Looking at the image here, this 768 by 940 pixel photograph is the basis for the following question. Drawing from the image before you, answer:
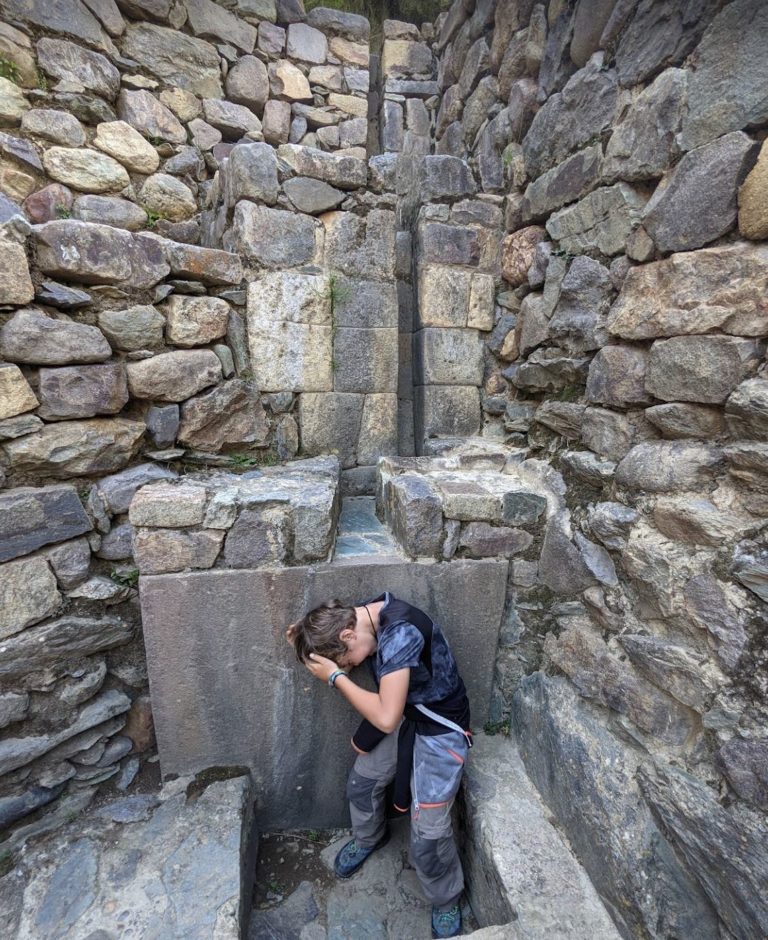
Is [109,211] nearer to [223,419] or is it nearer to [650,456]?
[223,419]

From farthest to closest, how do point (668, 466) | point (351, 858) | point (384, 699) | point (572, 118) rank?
1. point (572, 118)
2. point (351, 858)
3. point (384, 699)
4. point (668, 466)

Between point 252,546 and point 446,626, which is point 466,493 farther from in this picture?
point 252,546

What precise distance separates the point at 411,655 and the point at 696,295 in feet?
5.53

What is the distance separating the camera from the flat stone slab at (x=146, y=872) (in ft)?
5.59

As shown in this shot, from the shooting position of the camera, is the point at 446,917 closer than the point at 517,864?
No

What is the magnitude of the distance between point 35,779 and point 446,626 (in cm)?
200

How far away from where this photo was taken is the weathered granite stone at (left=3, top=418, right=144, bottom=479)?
6.75 feet

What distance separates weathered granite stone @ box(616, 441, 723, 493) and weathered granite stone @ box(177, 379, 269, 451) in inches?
75.0

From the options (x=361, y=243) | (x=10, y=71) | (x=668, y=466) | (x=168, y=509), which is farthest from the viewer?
(x=10, y=71)

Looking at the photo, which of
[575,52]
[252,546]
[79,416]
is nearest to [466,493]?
[252,546]

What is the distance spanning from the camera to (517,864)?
6.08 ft

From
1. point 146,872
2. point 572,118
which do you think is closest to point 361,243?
point 572,118

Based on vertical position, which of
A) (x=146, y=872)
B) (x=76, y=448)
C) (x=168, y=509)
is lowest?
(x=146, y=872)

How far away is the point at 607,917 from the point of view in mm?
1691
